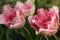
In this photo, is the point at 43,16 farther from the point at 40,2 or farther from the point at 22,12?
the point at 40,2

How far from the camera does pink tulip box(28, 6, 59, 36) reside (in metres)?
0.46

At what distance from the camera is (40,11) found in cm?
49

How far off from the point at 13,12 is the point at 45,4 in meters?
0.24

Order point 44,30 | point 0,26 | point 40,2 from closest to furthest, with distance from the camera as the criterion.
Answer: point 44,30, point 0,26, point 40,2

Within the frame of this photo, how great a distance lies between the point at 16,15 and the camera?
0.50 m

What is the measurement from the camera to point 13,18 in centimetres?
51

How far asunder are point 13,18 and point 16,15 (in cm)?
2

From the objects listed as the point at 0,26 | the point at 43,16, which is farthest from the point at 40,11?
the point at 0,26

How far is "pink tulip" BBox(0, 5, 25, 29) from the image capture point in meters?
0.48

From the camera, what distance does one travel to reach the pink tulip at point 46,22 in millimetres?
464

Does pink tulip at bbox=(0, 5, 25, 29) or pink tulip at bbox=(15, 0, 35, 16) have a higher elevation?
pink tulip at bbox=(15, 0, 35, 16)

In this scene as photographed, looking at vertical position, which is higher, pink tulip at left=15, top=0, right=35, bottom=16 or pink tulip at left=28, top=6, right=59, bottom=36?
pink tulip at left=15, top=0, right=35, bottom=16

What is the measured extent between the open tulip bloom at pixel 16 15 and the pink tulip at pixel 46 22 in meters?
0.03

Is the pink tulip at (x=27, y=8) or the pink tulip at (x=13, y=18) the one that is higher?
the pink tulip at (x=27, y=8)
